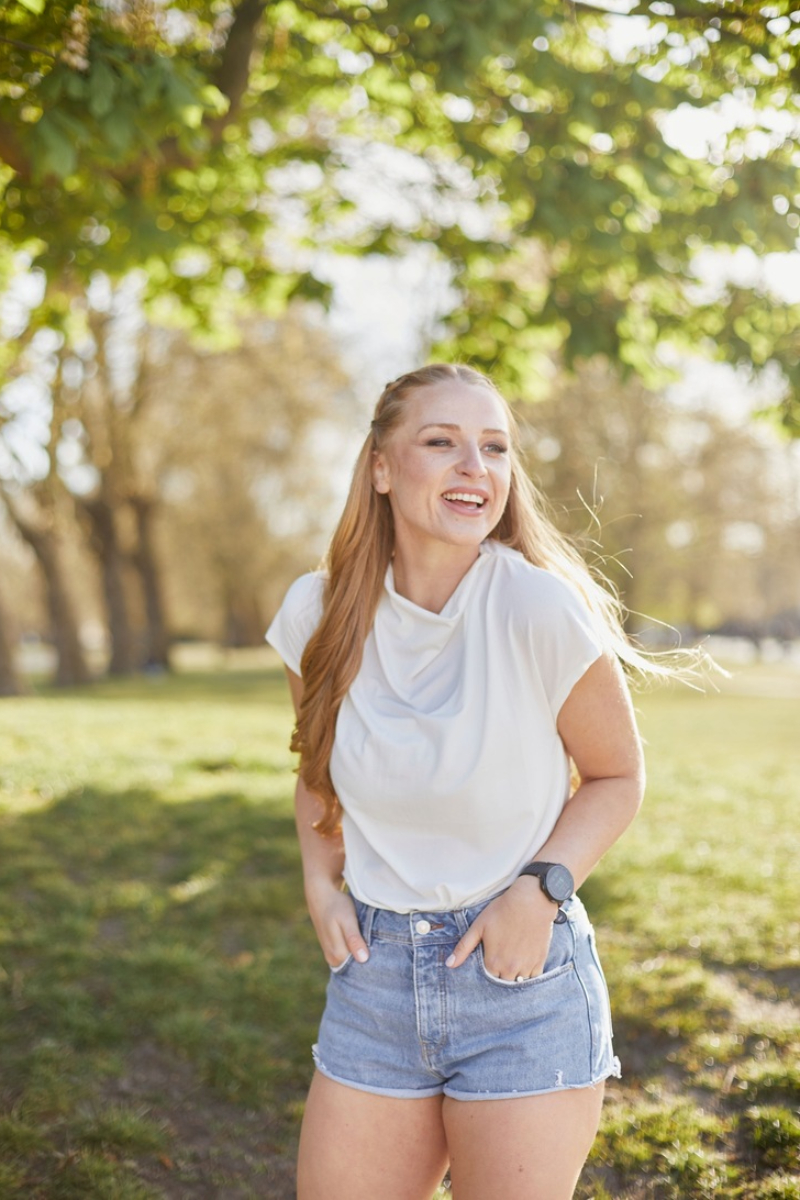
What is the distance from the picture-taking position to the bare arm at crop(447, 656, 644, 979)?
A: 7.26 feet

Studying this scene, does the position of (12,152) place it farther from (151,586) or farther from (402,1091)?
(151,586)

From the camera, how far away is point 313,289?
800 centimetres

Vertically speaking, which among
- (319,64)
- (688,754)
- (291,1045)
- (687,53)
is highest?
(319,64)

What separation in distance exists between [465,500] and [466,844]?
0.83 m

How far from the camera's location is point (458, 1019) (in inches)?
88.3

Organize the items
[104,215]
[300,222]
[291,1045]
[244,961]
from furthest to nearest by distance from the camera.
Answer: [300,222], [104,215], [244,961], [291,1045]

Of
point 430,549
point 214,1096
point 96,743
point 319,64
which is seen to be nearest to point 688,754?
point 96,743

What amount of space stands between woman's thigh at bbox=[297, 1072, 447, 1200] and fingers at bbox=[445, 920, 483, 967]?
0.35 metres

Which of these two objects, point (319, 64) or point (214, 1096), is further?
point (319, 64)

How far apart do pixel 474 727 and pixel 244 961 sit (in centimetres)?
312

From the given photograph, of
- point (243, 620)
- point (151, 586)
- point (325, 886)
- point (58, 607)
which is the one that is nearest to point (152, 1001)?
point (325, 886)

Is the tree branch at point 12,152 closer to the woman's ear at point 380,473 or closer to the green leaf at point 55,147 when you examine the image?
the green leaf at point 55,147

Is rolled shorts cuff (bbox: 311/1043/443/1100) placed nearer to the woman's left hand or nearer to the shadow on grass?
the woman's left hand

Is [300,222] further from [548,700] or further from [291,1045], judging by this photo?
[548,700]
